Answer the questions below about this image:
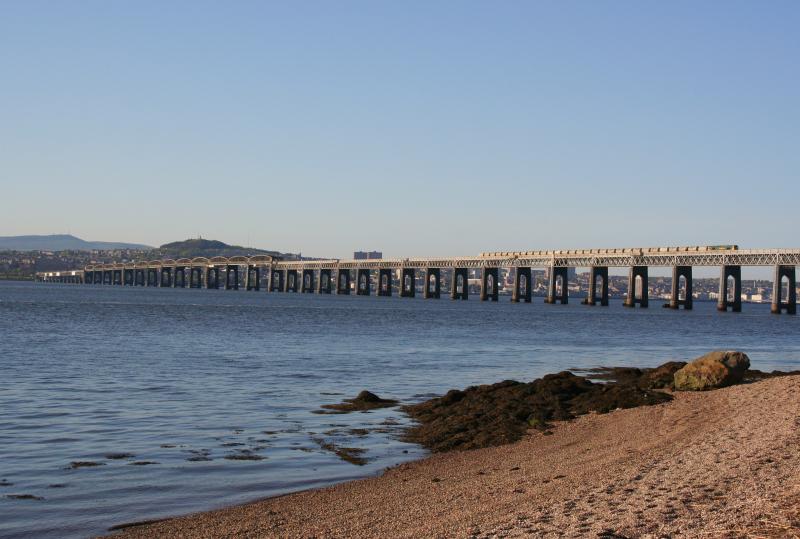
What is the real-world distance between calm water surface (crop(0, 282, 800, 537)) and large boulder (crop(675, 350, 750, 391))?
8651 millimetres

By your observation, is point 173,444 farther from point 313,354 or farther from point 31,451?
point 313,354

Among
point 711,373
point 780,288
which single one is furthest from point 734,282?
point 711,373

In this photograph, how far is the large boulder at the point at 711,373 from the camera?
3127 centimetres

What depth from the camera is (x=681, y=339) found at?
2916 inches

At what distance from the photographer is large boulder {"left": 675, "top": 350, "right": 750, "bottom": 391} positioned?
3127 cm

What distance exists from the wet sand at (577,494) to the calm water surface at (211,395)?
4.87 ft

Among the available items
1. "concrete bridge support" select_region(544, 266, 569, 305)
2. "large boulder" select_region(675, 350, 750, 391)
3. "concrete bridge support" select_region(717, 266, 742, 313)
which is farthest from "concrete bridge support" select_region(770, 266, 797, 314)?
"large boulder" select_region(675, 350, 750, 391)

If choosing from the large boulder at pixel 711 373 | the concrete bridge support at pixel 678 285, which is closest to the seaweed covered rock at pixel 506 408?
the large boulder at pixel 711 373

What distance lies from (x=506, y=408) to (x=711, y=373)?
25.7 feet

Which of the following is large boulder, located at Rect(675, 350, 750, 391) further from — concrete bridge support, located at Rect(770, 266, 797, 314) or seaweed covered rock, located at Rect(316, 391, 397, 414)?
concrete bridge support, located at Rect(770, 266, 797, 314)

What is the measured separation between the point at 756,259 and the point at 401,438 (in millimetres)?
120306

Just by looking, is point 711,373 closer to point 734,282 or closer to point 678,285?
point 734,282

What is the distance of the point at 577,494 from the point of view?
15508 mm

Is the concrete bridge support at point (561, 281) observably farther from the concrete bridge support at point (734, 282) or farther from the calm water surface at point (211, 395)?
the calm water surface at point (211, 395)
